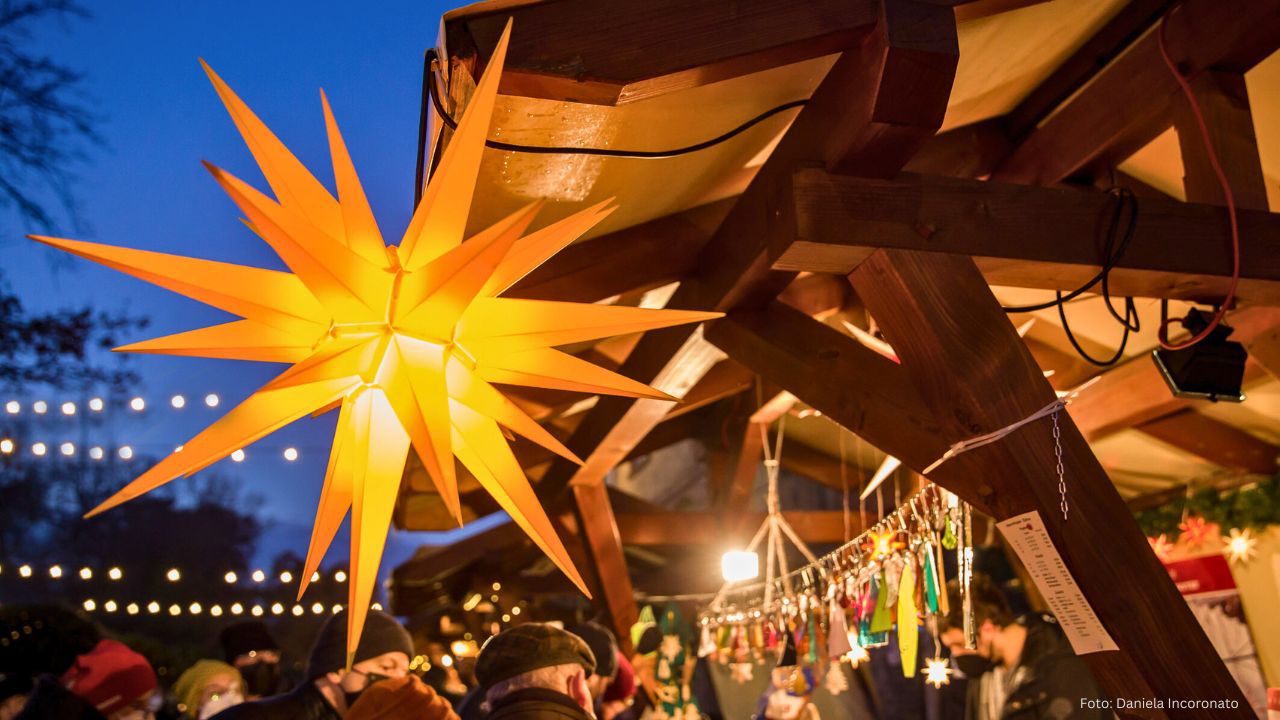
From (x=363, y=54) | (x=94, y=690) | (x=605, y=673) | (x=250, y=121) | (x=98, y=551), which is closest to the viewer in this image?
(x=250, y=121)

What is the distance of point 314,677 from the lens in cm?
258

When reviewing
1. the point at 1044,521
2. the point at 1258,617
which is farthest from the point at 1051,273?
the point at 1258,617

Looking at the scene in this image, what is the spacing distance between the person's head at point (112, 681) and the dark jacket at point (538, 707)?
170cm

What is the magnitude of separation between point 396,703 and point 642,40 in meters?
1.52

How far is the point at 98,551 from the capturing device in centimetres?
1612

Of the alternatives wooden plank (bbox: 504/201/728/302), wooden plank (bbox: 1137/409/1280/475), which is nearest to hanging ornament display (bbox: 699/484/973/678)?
wooden plank (bbox: 504/201/728/302)

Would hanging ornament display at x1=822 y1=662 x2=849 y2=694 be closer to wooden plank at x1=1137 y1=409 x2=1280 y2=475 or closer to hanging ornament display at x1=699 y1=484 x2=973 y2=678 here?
hanging ornament display at x1=699 y1=484 x2=973 y2=678

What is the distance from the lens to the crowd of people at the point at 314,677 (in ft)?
7.79

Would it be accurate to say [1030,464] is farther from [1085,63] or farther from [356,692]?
[356,692]

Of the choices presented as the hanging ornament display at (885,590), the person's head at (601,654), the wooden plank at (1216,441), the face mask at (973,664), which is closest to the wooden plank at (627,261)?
the hanging ornament display at (885,590)

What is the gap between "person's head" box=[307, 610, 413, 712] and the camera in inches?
101

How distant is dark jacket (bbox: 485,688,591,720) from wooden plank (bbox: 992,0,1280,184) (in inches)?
89.1

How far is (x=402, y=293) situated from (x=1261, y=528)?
17.6 ft

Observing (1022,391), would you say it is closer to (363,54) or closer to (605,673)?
(605,673)
